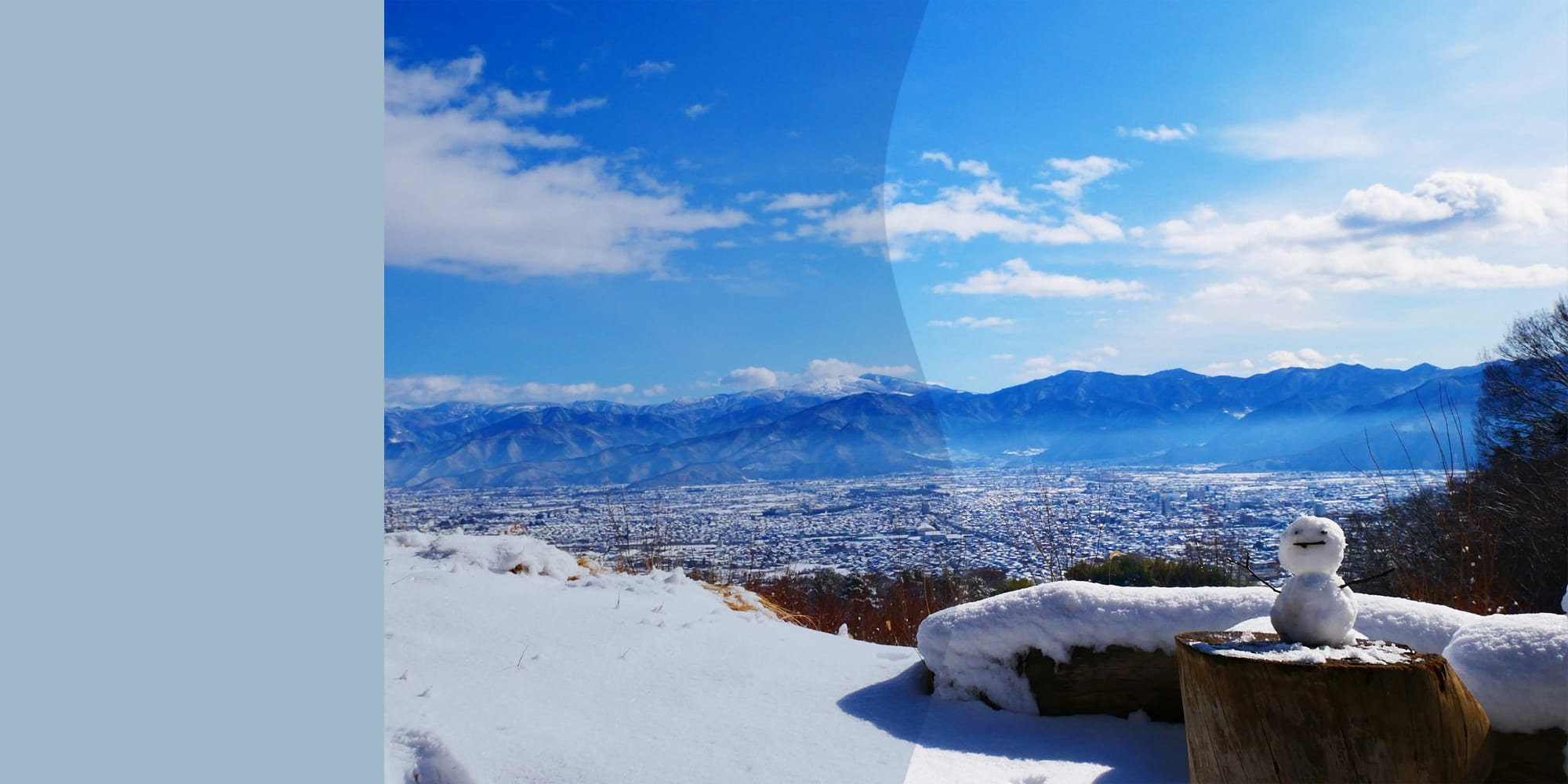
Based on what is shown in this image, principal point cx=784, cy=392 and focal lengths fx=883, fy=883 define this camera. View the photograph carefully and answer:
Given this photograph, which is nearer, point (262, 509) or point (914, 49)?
point (262, 509)

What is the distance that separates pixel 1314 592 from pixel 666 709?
65.1 inches

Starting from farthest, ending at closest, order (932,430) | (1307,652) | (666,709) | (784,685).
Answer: (932,430) < (784,685) < (666,709) < (1307,652)

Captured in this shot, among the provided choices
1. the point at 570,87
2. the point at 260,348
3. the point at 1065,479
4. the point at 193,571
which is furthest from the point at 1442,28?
the point at 193,571

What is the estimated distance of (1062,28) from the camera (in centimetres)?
358

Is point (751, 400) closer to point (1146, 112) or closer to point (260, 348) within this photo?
point (1146, 112)

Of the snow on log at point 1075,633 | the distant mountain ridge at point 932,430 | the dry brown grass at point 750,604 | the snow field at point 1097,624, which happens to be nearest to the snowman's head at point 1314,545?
the snow field at point 1097,624

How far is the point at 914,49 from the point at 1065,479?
3.34 m

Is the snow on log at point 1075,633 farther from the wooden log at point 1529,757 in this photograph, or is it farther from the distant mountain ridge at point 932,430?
the distant mountain ridge at point 932,430

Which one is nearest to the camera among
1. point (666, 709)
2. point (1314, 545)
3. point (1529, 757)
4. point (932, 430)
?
point (1314, 545)

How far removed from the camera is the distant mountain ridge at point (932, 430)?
4.29m

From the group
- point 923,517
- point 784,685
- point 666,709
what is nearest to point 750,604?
point 923,517

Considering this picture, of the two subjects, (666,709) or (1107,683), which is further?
(1107,683)

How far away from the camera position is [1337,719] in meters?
1.72

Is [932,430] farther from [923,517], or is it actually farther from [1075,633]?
[1075,633]
